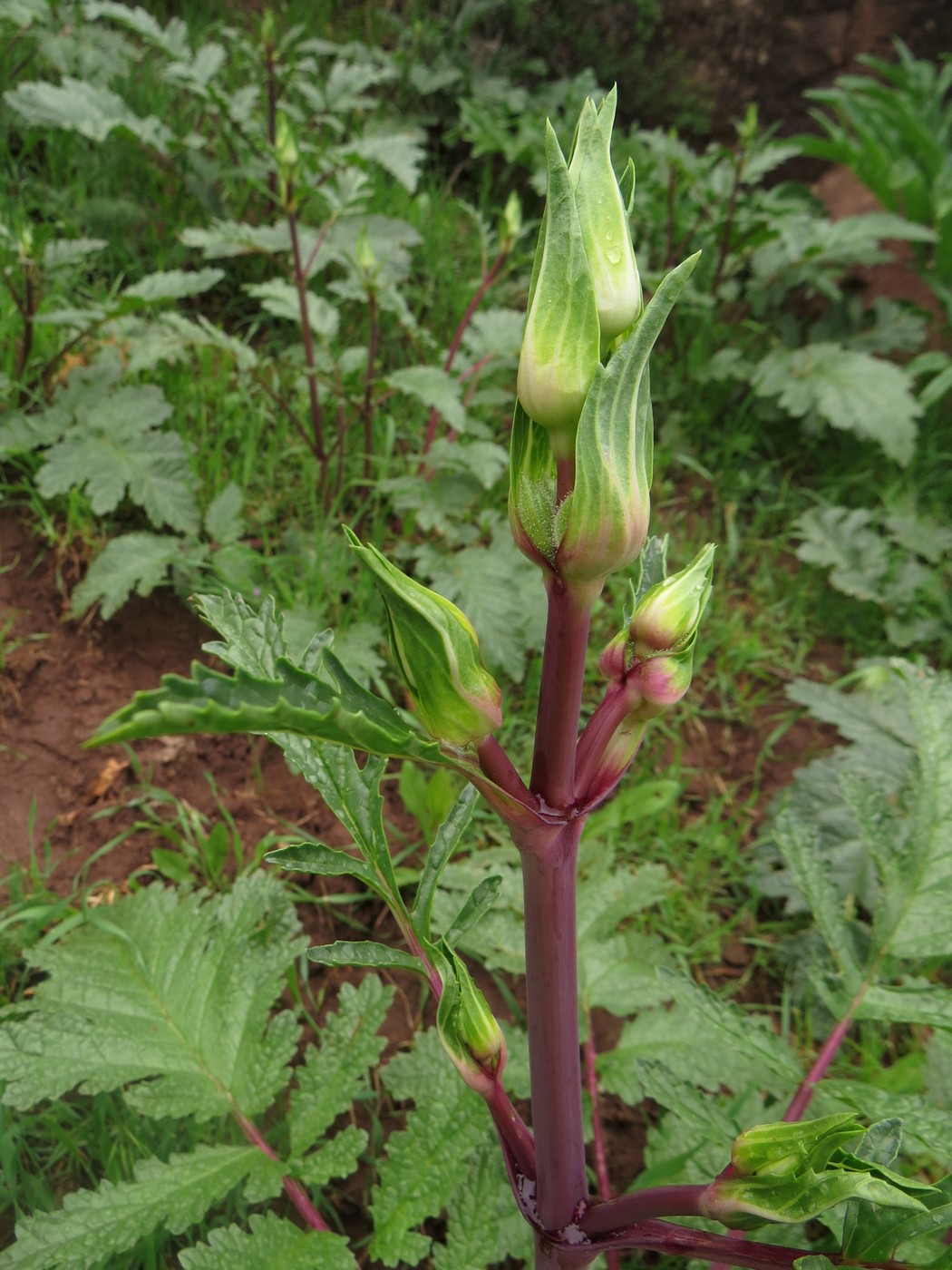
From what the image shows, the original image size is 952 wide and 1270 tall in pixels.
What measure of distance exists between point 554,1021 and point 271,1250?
51 cm

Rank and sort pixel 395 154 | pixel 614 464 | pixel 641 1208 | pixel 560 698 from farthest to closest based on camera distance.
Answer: pixel 395 154 → pixel 641 1208 → pixel 560 698 → pixel 614 464

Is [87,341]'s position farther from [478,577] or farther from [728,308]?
[728,308]

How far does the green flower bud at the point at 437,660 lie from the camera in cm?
70

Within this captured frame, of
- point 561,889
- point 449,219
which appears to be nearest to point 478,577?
point 561,889

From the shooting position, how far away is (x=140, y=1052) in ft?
4.19

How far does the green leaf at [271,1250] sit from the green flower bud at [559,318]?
950 mm

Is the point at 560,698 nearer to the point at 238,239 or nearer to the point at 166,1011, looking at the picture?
the point at 166,1011

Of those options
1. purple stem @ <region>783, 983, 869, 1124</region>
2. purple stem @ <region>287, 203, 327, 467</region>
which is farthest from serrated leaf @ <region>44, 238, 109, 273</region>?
purple stem @ <region>783, 983, 869, 1124</region>

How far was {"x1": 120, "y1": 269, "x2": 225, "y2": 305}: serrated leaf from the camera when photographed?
224 cm

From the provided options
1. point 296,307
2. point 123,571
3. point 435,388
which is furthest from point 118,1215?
point 296,307

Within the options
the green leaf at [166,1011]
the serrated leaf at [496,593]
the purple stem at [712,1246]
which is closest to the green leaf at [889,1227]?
the purple stem at [712,1246]

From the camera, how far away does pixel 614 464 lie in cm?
67

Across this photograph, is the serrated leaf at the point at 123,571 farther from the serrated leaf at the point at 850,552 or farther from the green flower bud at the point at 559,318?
the serrated leaf at the point at 850,552

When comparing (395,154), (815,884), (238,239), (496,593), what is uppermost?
(395,154)
